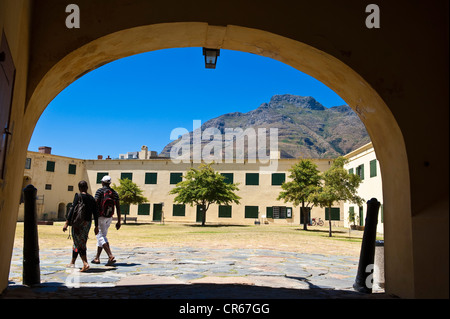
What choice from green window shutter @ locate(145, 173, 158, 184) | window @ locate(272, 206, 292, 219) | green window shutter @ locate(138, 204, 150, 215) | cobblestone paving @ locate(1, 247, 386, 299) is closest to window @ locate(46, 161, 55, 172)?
green window shutter @ locate(145, 173, 158, 184)

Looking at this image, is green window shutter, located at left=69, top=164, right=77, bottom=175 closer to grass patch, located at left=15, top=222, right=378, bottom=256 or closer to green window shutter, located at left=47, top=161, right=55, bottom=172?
green window shutter, located at left=47, top=161, right=55, bottom=172

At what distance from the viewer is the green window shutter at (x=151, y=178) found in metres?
33.8

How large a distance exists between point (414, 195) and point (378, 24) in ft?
6.22

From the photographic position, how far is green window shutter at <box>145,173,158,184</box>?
111ft

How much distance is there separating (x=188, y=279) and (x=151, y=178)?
2940 centimetres

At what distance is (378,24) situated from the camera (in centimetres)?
393

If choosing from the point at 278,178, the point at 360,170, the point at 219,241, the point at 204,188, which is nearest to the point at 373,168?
the point at 360,170

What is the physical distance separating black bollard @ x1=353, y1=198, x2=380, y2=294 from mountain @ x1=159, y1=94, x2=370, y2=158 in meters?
107

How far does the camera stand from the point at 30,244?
4535 millimetres

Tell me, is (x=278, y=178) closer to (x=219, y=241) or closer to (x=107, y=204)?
(x=219, y=241)

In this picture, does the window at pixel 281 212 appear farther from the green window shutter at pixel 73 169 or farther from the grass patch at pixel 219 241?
the green window shutter at pixel 73 169

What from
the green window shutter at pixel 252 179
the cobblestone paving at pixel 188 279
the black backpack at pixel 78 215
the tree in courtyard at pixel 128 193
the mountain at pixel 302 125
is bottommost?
the cobblestone paving at pixel 188 279

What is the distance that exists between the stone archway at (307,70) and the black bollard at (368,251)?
35cm

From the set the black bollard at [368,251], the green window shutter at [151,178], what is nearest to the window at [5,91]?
the black bollard at [368,251]
